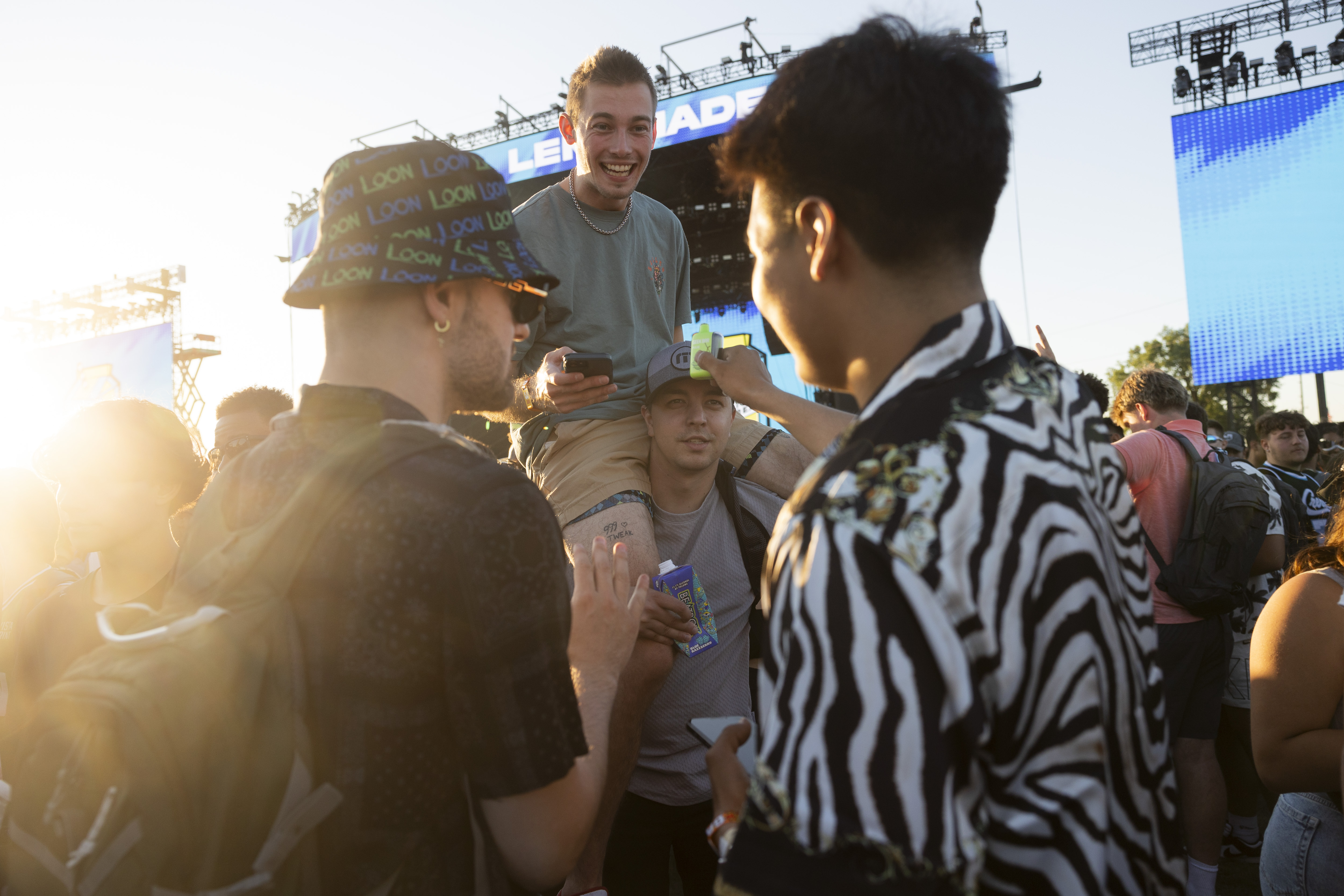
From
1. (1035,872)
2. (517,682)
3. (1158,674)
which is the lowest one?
(1035,872)

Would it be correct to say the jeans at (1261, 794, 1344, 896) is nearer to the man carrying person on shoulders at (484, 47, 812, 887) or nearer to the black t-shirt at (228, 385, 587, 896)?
the man carrying person on shoulders at (484, 47, 812, 887)

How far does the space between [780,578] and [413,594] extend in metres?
0.61

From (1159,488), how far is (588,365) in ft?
12.4

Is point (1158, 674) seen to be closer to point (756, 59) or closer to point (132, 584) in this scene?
point (132, 584)

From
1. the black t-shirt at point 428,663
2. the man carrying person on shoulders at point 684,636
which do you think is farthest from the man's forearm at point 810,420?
the black t-shirt at point 428,663

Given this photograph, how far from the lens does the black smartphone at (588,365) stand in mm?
2652

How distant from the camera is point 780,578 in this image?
42.6 inches

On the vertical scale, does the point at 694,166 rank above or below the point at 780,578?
above

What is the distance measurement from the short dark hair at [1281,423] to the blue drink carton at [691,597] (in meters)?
6.78

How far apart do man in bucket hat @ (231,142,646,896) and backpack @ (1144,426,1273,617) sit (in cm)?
410

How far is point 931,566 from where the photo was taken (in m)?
0.95

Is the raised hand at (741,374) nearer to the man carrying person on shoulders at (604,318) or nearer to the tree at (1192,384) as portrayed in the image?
the man carrying person on shoulders at (604,318)

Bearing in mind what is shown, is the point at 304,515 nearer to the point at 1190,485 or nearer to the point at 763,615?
the point at 763,615

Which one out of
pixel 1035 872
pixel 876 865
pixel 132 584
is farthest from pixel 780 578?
pixel 132 584
